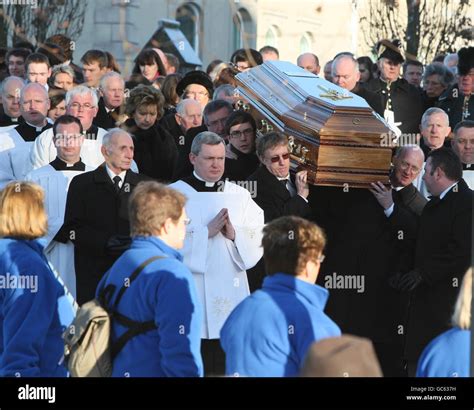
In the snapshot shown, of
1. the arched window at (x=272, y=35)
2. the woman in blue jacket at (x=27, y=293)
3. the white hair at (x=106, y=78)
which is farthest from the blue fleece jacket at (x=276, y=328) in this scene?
the arched window at (x=272, y=35)

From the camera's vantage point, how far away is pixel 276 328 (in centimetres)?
496

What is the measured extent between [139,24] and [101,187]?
29.0ft

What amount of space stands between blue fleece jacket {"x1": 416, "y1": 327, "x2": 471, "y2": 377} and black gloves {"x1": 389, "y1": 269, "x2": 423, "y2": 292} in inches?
110

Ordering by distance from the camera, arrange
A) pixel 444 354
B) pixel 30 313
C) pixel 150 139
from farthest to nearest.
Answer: pixel 150 139 → pixel 30 313 → pixel 444 354

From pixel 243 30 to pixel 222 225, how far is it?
805cm

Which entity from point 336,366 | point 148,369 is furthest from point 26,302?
point 336,366

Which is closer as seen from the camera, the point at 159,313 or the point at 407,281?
the point at 159,313

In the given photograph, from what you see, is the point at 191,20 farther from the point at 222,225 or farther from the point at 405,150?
the point at 222,225

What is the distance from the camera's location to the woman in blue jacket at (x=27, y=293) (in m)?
5.86

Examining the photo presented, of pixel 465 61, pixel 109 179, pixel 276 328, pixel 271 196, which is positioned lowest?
pixel 276 328

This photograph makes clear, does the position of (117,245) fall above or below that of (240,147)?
below

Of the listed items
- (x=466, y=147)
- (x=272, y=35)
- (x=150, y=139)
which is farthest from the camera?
(x=272, y=35)

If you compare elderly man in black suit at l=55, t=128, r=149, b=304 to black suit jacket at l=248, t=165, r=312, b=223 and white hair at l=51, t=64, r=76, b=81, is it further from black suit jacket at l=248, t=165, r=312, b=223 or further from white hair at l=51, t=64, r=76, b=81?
white hair at l=51, t=64, r=76, b=81

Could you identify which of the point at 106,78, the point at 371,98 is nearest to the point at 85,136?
the point at 106,78
